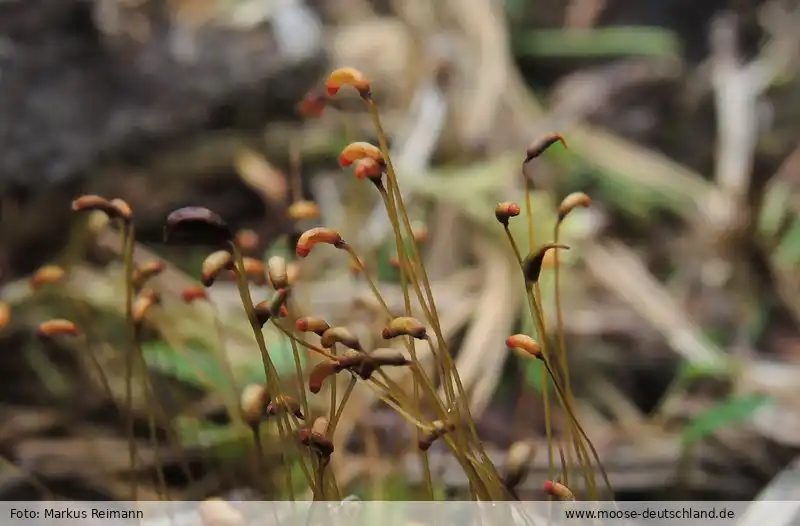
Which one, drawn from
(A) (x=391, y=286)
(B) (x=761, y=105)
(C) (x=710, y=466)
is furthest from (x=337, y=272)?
(B) (x=761, y=105)

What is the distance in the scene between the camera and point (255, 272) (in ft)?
1.97

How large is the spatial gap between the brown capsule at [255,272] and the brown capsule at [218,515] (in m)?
0.17

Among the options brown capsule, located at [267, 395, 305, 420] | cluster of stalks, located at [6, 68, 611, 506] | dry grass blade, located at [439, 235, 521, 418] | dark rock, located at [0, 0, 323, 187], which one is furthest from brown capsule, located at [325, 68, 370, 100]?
dark rock, located at [0, 0, 323, 187]

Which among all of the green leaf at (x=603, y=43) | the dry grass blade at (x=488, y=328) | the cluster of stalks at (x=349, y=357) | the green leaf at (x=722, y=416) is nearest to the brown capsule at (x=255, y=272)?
the cluster of stalks at (x=349, y=357)

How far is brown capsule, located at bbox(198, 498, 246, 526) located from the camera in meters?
0.48

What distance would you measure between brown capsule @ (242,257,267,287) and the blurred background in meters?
0.02

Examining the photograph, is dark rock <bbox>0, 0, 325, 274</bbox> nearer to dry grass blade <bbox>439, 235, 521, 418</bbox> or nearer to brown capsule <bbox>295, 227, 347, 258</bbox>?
dry grass blade <bbox>439, 235, 521, 418</bbox>

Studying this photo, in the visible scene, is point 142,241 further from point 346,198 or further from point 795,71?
point 795,71

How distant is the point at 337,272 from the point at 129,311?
0.36 meters

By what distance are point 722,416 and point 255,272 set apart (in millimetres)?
425

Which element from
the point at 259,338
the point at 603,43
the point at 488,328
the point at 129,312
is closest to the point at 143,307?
the point at 129,312

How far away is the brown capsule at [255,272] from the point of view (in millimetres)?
591

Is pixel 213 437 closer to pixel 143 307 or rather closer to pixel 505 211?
pixel 143 307

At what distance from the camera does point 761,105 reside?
115 cm
